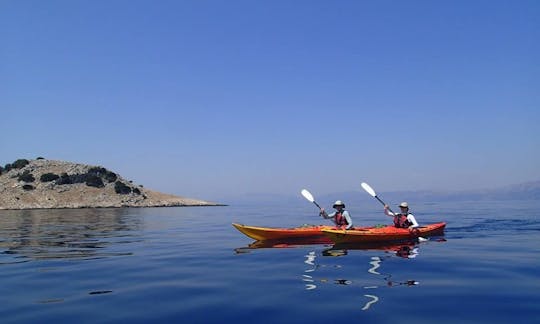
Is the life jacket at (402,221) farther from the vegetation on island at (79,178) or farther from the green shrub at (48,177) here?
the green shrub at (48,177)

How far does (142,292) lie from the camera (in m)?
9.31

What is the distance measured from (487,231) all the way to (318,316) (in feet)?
67.8

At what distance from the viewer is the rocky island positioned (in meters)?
69.4

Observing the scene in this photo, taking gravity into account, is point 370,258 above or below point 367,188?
below

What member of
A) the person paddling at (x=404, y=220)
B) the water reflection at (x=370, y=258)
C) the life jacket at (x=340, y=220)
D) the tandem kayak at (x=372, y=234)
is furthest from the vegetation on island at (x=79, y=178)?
the tandem kayak at (x=372, y=234)

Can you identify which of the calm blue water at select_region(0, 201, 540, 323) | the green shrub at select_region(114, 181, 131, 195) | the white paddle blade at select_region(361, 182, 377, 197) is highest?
the green shrub at select_region(114, 181, 131, 195)

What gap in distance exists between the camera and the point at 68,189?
2955 inches

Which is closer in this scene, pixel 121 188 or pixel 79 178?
pixel 121 188

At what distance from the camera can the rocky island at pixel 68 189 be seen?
6944 cm

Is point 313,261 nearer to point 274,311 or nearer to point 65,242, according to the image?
point 274,311

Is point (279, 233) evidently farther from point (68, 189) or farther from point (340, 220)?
point (68, 189)

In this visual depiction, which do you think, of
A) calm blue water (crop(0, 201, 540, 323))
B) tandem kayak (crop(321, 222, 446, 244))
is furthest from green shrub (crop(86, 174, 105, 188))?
tandem kayak (crop(321, 222, 446, 244))

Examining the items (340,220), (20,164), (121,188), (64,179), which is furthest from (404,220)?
(20,164)

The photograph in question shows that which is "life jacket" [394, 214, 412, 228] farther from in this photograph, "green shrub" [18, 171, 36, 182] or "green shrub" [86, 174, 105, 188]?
"green shrub" [18, 171, 36, 182]
